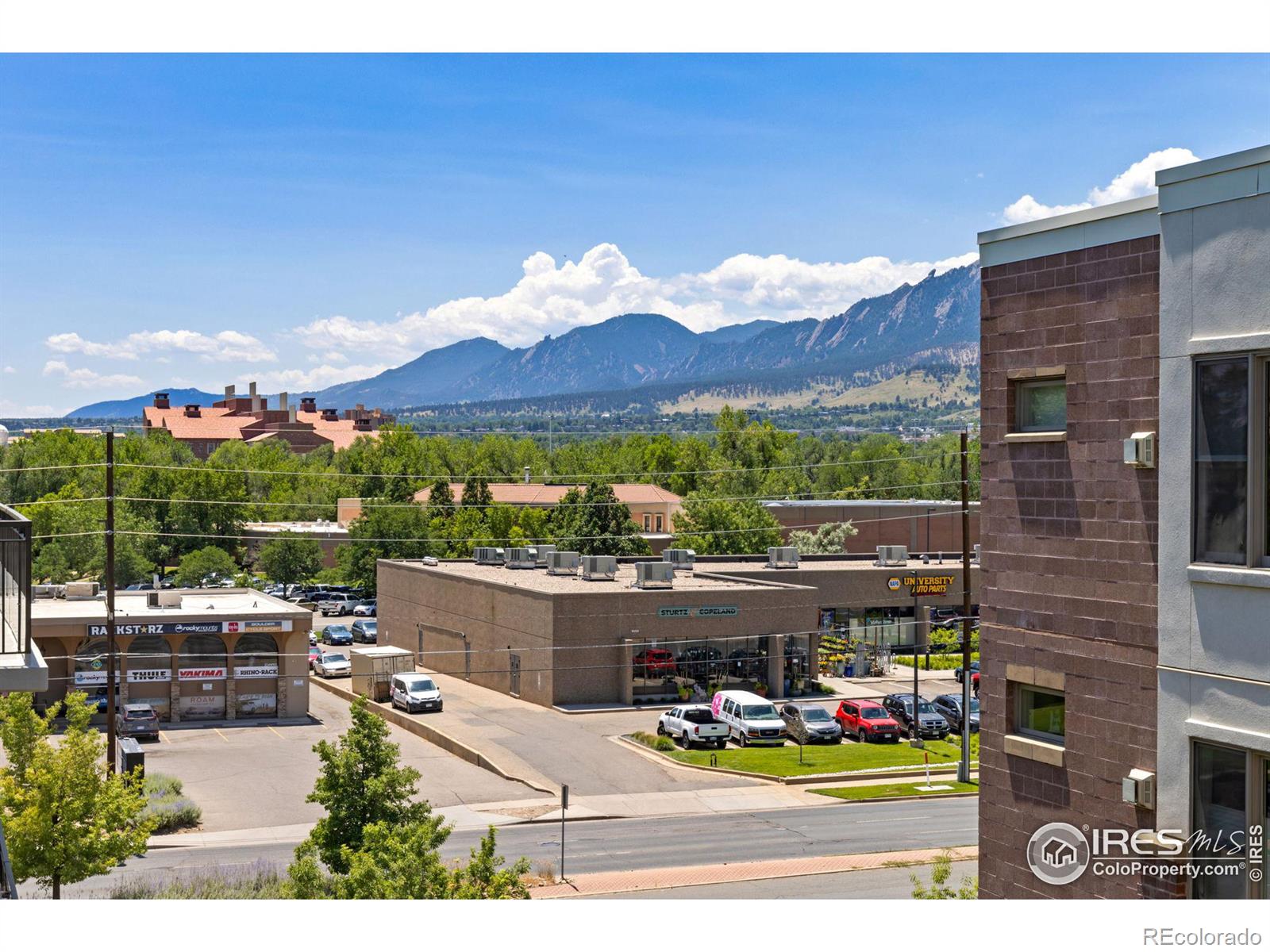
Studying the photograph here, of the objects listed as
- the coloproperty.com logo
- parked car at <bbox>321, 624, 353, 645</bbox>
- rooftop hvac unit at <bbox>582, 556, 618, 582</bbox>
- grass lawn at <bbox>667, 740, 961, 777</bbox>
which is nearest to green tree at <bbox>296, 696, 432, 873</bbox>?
the coloproperty.com logo

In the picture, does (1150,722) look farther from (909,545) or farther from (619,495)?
(619,495)

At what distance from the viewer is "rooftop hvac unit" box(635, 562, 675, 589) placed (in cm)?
5659

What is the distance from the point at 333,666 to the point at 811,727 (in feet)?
86.6

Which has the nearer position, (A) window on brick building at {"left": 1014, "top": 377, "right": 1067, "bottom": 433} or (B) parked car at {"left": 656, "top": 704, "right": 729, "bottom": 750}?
(A) window on brick building at {"left": 1014, "top": 377, "right": 1067, "bottom": 433}

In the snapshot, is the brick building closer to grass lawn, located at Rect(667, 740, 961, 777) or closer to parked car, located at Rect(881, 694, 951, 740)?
grass lawn, located at Rect(667, 740, 961, 777)

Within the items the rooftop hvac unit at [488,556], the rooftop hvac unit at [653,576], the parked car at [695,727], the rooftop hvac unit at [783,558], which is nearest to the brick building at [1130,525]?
the parked car at [695,727]

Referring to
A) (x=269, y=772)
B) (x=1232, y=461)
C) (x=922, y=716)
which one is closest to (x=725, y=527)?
(x=922, y=716)

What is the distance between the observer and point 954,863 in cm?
3053

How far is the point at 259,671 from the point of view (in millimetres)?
51875

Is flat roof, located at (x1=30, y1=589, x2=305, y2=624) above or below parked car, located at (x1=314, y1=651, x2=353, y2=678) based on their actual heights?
above

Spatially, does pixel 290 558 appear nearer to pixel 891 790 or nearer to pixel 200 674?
pixel 200 674

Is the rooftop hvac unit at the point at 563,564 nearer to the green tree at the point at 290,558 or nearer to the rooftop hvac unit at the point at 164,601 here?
the rooftop hvac unit at the point at 164,601

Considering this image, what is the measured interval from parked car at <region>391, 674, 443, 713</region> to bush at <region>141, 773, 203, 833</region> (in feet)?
47.9

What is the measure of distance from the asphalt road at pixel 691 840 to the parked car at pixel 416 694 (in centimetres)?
1700
